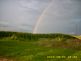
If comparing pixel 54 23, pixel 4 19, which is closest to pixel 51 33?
pixel 54 23

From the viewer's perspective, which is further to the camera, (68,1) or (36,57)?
(68,1)

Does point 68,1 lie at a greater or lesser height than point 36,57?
greater

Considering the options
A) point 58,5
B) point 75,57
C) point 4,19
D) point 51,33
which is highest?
point 58,5

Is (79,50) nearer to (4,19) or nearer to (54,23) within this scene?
(54,23)

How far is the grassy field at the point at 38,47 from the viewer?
9.24 ft

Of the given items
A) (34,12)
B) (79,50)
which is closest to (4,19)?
(34,12)

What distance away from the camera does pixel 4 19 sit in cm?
296

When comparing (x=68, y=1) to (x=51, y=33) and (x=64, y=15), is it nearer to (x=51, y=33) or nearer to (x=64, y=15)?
(x=64, y=15)

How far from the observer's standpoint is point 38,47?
2900mm

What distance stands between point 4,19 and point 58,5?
2.51 ft

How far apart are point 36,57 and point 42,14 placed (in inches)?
23.5

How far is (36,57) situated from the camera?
110 inches

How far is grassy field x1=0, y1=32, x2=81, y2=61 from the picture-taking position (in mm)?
2816

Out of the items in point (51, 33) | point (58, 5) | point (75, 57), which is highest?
point (58, 5)
